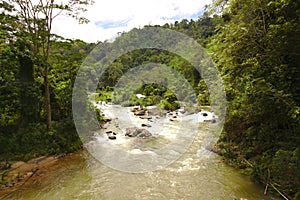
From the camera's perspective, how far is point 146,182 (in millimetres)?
5879

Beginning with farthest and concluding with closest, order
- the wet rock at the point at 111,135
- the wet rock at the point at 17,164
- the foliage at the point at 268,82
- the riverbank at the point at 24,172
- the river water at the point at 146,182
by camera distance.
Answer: the wet rock at the point at 111,135, the wet rock at the point at 17,164, the riverbank at the point at 24,172, the river water at the point at 146,182, the foliage at the point at 268,82

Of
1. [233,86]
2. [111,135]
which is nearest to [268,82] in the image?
[233,86]

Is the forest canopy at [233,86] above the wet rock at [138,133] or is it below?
above

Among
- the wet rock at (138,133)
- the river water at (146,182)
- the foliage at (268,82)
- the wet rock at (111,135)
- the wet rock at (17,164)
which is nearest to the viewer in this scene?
the foliage at (268,82)

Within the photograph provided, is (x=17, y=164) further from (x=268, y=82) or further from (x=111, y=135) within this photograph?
(x=268, y=82)

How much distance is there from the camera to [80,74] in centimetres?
960

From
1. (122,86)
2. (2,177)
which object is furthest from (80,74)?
(122,86)

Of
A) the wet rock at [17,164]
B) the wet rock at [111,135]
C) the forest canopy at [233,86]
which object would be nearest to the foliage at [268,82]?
the forest canopy at [233,86]

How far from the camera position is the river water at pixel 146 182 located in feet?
17.2

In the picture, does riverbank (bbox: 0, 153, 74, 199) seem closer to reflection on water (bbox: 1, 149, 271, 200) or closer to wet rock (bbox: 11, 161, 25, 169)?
wet rock (bbox: 11, 161, 25, 169)

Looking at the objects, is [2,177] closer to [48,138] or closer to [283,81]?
[48,138]

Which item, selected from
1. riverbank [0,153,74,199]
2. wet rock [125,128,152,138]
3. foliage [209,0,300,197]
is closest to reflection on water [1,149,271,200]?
riverbank [0,153,74,199]

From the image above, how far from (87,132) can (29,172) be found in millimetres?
3621

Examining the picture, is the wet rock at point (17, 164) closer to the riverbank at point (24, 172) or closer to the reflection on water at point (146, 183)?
the riverbank at point (24, 172)
